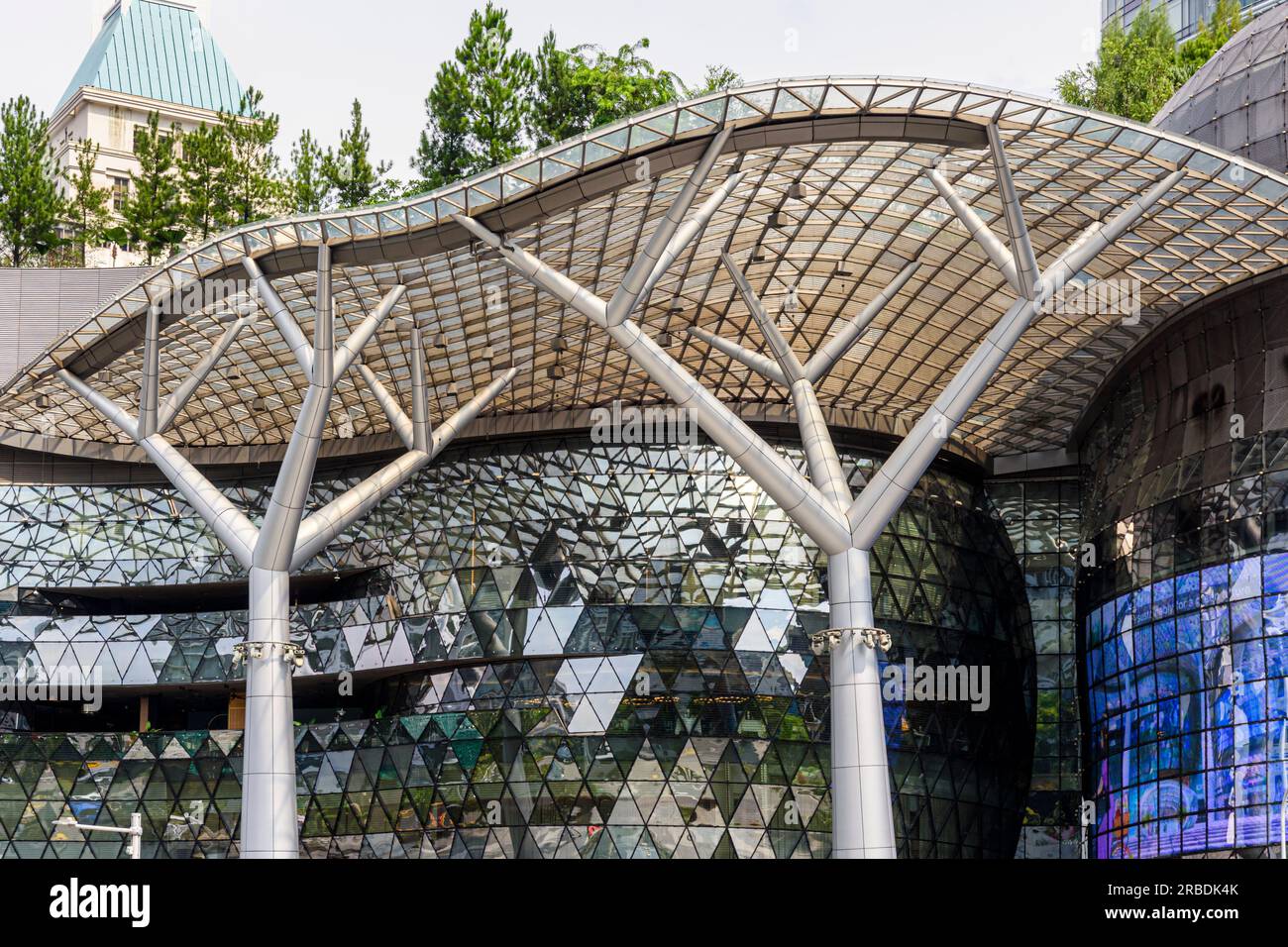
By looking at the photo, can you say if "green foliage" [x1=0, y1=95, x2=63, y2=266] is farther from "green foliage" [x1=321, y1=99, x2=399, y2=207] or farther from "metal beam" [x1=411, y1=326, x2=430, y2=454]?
"metal beam" [x1=411, y1=326, x2=430, y2=454]

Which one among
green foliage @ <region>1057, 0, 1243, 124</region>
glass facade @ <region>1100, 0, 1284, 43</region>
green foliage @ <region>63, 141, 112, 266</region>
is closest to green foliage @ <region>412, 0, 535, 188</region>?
green foliage @ <region>63, 141, 112, 266</region>

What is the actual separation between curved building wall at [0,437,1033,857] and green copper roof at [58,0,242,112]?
56.2 meters

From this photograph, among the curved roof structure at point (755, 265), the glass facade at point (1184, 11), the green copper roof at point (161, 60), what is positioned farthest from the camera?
the glass facade at point (1184, 11)

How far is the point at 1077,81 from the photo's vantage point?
257 ft

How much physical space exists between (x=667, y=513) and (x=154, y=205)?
30.6 meters

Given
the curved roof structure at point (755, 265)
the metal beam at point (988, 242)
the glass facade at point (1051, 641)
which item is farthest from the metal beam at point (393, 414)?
the glass facade at point (1051, 641)

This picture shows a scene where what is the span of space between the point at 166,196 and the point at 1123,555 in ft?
142

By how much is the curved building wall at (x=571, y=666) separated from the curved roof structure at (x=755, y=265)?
323 cm

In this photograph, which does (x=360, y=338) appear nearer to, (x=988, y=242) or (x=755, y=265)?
(x=988, y=242)

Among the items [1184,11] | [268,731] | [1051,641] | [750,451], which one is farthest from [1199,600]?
[1184,11]

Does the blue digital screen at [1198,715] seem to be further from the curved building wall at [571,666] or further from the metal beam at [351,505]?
the metal beam at [351,505]

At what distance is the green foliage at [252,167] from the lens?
65.1 m

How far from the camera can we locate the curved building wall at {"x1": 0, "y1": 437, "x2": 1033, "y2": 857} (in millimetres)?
44594
